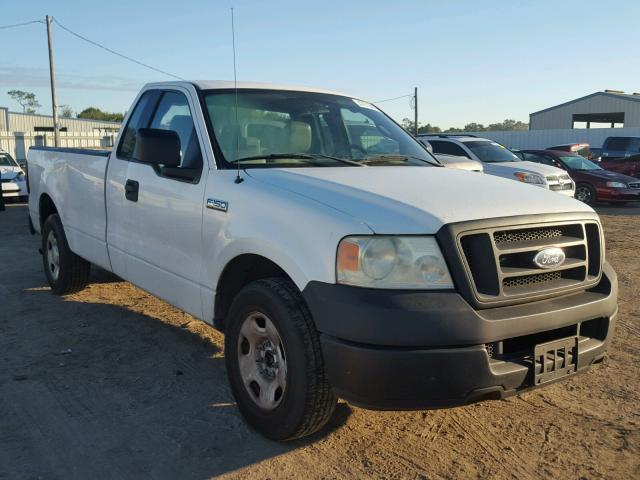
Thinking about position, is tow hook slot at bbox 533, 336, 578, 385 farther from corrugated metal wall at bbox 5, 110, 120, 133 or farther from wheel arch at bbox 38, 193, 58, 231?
corrugated metal wall at bbox 5, 110, 120, 133

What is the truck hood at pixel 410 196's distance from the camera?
9.53 feet

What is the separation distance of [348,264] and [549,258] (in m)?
1.01

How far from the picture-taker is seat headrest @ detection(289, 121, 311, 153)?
420cm

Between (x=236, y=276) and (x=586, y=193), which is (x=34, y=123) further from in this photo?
(x=236, y=276)

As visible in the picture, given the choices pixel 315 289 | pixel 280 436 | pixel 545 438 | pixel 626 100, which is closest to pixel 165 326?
pixel 280 436

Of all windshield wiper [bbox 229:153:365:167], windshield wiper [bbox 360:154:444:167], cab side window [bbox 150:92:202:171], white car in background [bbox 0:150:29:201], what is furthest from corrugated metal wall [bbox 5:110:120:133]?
windshield wiper [bbox 229:153:365:167]

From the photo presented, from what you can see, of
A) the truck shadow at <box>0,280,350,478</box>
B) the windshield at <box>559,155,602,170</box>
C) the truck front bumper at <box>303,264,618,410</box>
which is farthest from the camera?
the windshield at <box>559,155,602,170</box>

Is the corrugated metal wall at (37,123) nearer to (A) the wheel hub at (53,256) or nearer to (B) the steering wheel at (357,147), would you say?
(A) the wheel hub at (53,256)

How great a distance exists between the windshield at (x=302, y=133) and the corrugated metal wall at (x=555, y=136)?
30597 mm

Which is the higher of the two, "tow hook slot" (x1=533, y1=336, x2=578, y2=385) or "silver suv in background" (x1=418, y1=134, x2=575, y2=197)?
"silver suv in background" (x1=418, y1=134, x2=575, y2=197)

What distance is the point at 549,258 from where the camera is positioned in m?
3.08

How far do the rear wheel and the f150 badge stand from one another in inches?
589

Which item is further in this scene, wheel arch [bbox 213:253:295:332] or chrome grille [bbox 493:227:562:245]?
wheel arch [bbox 213:253:295:332]

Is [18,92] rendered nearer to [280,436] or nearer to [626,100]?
[626,100]
